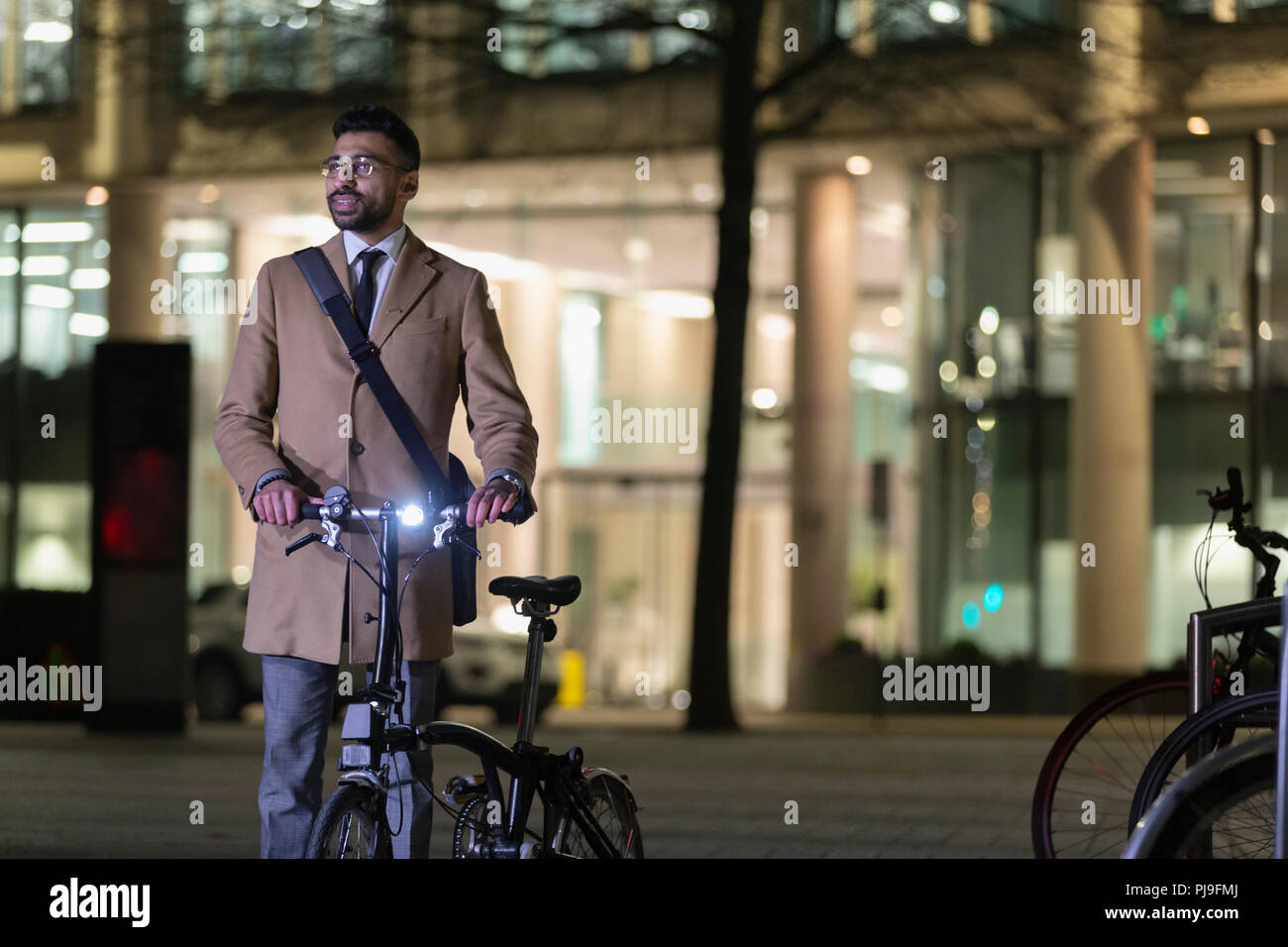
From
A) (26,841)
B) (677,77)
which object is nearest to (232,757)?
(26,841)

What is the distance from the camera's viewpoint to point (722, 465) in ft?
51.1

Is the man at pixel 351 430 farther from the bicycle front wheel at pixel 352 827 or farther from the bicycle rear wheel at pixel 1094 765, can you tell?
the bicycle rear wheel at pixel 1094 765

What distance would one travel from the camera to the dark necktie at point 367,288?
4.90 m

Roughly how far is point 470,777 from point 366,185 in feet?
4.74

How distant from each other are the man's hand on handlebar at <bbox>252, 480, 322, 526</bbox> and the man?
0.13 m

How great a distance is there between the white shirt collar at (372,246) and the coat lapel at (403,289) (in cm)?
2

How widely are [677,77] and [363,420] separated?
1302 cm

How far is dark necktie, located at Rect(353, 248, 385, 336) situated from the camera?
16.1 feet

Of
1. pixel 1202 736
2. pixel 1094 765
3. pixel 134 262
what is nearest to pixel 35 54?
pixel 134 262

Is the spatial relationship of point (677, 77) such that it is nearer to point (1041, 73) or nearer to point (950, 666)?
point (1041, 73)

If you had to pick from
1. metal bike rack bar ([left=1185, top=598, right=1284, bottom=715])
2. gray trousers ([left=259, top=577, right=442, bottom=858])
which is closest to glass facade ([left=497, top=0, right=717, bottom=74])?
metal bike rack bar ([left=1185, top=598, right=1284, bottom=715])

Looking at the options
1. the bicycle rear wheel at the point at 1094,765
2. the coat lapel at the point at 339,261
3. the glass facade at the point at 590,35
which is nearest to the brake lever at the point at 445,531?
the coat lapel at the point at 339,261

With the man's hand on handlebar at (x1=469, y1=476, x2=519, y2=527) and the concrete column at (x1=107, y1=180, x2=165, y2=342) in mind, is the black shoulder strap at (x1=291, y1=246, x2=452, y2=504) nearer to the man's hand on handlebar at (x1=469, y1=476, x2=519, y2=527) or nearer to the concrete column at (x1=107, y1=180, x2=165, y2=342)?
the man's hand on handlebar at (x1=469, y1=476, x2=519, y2=527)

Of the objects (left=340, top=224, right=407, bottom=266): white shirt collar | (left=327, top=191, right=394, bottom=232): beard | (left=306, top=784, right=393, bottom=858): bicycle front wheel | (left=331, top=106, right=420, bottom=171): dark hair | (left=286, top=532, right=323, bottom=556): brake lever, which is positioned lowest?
(left=306, top=784, right=393, bottom=858): bicycle front wheel
